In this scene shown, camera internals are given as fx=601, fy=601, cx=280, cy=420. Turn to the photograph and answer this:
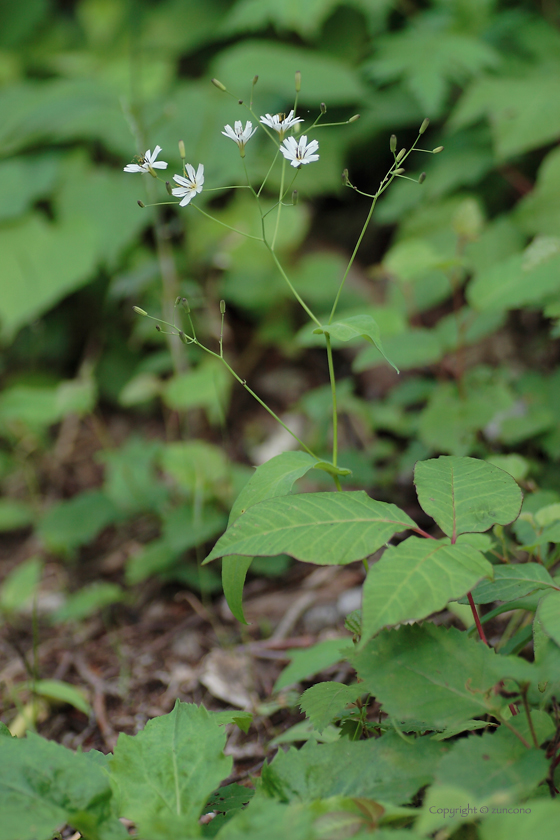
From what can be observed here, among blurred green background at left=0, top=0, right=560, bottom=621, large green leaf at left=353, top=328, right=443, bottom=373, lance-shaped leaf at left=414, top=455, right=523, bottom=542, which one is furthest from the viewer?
blurred green background at left=0, top=0, right=560, bottom=621

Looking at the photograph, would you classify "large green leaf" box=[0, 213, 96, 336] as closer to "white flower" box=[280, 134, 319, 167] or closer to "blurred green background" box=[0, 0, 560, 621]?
"blurred green background" box=[0, 0, 560, 621]

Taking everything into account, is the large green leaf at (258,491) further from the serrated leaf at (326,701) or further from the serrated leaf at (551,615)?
the serrated leaf at (551,615)


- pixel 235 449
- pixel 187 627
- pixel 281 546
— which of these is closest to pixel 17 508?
pixel 235 449

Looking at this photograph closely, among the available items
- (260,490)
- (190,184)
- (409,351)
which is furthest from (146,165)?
(409,351)

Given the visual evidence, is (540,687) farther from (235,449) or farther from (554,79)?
(554,79)

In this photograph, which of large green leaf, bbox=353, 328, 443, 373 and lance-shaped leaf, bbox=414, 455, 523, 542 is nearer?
lance-shaped leaf, bbox=414, 455, 523, 542

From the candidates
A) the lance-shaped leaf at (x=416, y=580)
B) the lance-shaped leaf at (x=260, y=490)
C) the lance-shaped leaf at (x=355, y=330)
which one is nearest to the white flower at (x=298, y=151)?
the lance-shaped leaf at (x=355, y=330)

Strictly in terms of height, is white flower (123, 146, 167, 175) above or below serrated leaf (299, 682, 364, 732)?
above

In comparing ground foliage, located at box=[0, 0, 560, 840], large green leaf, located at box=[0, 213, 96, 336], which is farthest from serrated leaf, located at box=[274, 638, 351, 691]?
large green leaf, located at box=[0, 213, 96, 336]
